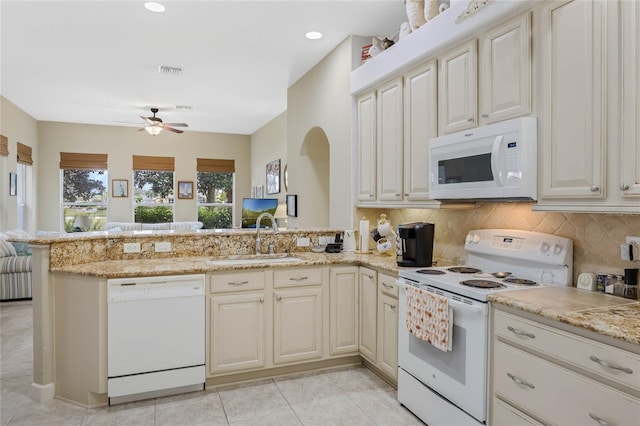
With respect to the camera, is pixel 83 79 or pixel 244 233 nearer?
pixel 244 233

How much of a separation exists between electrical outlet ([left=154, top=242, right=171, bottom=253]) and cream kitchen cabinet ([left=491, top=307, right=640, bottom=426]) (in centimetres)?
249

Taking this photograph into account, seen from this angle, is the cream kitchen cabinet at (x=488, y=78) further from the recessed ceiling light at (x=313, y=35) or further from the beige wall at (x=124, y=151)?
the beige wall at (x=124, y=151)

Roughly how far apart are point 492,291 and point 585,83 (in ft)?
3.49

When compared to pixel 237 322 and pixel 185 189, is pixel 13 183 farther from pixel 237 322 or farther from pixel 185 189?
pixel 237 322

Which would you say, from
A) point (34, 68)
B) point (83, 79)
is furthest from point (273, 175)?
point (34, 68)

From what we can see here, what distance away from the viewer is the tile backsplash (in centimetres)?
205

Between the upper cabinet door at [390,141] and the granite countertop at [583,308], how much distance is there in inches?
55.5

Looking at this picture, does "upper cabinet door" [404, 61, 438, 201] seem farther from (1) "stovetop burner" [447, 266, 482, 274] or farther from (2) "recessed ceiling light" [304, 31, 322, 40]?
(2) "recessed ceiling light" [304, 31, 322, 40]

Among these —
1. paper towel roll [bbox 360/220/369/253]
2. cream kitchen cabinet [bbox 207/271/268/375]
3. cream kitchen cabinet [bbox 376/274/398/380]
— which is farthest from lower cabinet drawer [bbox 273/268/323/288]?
paper towel roll [bbox 360/220/369/253]

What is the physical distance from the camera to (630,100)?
1.69 m

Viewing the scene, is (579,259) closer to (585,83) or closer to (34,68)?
(585,83)

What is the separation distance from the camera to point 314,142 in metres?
5.29

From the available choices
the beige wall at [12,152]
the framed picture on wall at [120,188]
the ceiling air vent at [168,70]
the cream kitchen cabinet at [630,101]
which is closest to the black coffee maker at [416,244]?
the cream kitchen cabinet at [630,101]

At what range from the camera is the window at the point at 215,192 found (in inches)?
369
